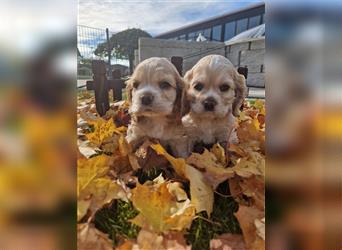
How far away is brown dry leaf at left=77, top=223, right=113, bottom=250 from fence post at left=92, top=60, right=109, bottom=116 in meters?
0.32

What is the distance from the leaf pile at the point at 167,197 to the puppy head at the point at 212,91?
6.1 inches

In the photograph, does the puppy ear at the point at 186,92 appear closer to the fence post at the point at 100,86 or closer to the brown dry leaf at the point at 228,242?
the fence post at the point at 100,86

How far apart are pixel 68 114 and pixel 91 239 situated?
0.25 metres

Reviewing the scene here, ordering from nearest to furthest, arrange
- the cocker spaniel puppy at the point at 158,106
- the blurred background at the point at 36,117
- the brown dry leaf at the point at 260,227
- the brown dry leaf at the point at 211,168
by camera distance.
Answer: the blurred background at the point at 36,117
the brown dry leaf at the point at 260,227
the brown dry leaf at the point at 211,168
the cocker spaniel puppy at the point at 158,106

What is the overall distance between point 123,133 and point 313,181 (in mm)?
586

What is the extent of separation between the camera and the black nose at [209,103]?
3.42 feet

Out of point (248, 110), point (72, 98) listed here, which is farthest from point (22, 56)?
point (248, 110)

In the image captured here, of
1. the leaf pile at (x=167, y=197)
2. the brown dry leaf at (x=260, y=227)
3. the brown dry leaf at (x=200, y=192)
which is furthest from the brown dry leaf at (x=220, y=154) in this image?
the brown dry leaf at (x=260, y=227)

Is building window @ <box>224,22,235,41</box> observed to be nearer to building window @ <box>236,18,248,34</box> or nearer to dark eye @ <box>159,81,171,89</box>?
building window @ <box>236,18,248,34</box>

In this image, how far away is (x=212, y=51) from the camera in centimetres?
88

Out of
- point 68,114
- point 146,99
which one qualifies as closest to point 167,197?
point 68,114

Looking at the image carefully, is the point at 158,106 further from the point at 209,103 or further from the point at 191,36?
the point at 191,36

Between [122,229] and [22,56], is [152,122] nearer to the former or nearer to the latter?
[122,229]

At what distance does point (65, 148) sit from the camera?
0.61 m
